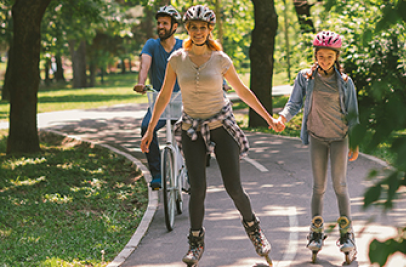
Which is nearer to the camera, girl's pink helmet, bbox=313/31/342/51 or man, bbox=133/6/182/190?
girl's pink helmet, bbox=313/31/342/51

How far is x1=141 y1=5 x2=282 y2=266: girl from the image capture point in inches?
170

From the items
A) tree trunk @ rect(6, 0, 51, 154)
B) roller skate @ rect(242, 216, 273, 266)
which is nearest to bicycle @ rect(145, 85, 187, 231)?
roller skate @ rect(242, 216, 273, 266)

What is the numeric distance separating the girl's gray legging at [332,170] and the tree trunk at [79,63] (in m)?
40.5

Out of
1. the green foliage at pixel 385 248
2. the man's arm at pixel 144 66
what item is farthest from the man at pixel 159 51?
the green foliage at pixel 385 248

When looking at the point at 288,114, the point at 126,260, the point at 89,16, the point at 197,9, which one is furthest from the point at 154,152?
the point at 89,16

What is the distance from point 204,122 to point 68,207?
3.78 meters

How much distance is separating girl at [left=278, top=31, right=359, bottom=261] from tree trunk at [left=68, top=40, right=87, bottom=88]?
40.5 metres

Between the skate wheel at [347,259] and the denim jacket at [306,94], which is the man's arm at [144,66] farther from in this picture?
the skate wheel at [347,259]

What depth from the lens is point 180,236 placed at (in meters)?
5.84

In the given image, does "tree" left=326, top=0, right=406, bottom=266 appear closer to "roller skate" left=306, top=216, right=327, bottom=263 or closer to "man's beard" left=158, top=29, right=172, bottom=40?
"roller skate" left=306, top=216, right=327, bottom=263

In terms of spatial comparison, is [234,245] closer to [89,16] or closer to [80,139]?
[80,139]

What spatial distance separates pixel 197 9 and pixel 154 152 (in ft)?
10.5

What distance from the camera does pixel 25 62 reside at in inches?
455

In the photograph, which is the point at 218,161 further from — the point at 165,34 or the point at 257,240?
the point at 165,34
